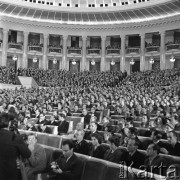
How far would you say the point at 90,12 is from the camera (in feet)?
135

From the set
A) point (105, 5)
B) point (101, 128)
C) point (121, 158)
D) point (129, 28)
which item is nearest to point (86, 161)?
point (121, 158)

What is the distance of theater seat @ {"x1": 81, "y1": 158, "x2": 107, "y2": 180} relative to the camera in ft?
13.7

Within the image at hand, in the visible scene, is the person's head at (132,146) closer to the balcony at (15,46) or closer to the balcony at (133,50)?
the balcony at (133,50)

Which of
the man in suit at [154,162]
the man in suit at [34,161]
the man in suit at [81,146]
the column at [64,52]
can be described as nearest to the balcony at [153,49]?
the column at [64,52]

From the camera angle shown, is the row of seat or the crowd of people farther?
the crowd of people

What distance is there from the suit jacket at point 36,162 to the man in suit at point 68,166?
324 millimetres

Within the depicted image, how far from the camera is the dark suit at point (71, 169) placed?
15.8ft

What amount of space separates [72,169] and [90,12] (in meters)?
38.0

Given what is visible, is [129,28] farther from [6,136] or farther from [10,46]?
[6,136]

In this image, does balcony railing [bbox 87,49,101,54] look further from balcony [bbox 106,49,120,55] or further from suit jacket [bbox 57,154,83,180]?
suit jacket [bbox 57,154,83,180]

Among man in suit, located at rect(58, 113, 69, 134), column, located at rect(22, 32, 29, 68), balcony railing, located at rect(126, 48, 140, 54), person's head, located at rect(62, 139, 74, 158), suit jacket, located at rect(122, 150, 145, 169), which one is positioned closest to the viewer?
person's head, located at rect(62, 139, 74, 158)

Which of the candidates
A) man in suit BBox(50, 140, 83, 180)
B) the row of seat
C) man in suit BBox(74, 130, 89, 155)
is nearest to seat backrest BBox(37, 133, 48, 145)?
man in suit BBox(74, 130, 89, 155)

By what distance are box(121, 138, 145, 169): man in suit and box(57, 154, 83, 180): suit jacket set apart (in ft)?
3.19

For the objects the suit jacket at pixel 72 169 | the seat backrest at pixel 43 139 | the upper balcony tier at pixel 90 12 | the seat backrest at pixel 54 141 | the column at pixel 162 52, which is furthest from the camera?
the upper balcony tier at pixel 90 12
